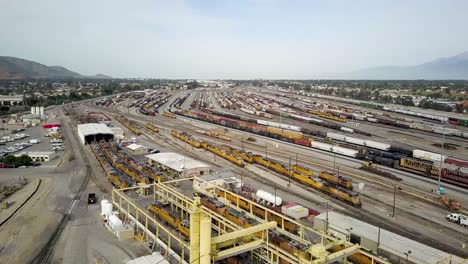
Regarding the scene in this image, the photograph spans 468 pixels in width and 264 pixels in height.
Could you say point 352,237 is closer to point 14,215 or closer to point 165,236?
point 165,236

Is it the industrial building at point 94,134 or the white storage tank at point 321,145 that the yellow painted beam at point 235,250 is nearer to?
the white storage tank at point 321,145

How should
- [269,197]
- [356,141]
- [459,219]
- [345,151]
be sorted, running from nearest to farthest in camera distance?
[459,219]
[269,197]
[345,151]
[356,141]

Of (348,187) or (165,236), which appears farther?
(348,187)

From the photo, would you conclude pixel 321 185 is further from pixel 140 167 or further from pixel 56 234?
pixel 56 234

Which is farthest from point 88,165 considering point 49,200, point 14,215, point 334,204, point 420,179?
point 420,179

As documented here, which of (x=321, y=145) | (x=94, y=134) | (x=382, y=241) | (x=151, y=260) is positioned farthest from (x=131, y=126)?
(x=382, y=241)

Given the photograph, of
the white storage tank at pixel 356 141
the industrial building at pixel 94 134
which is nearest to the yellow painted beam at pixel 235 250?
the white storage tank at pixel 356 141

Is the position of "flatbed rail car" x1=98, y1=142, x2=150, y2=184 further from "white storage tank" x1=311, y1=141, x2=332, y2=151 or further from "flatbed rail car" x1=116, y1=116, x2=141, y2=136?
"white storage tank" x1=311, y1=141, x2=332, y2=151
